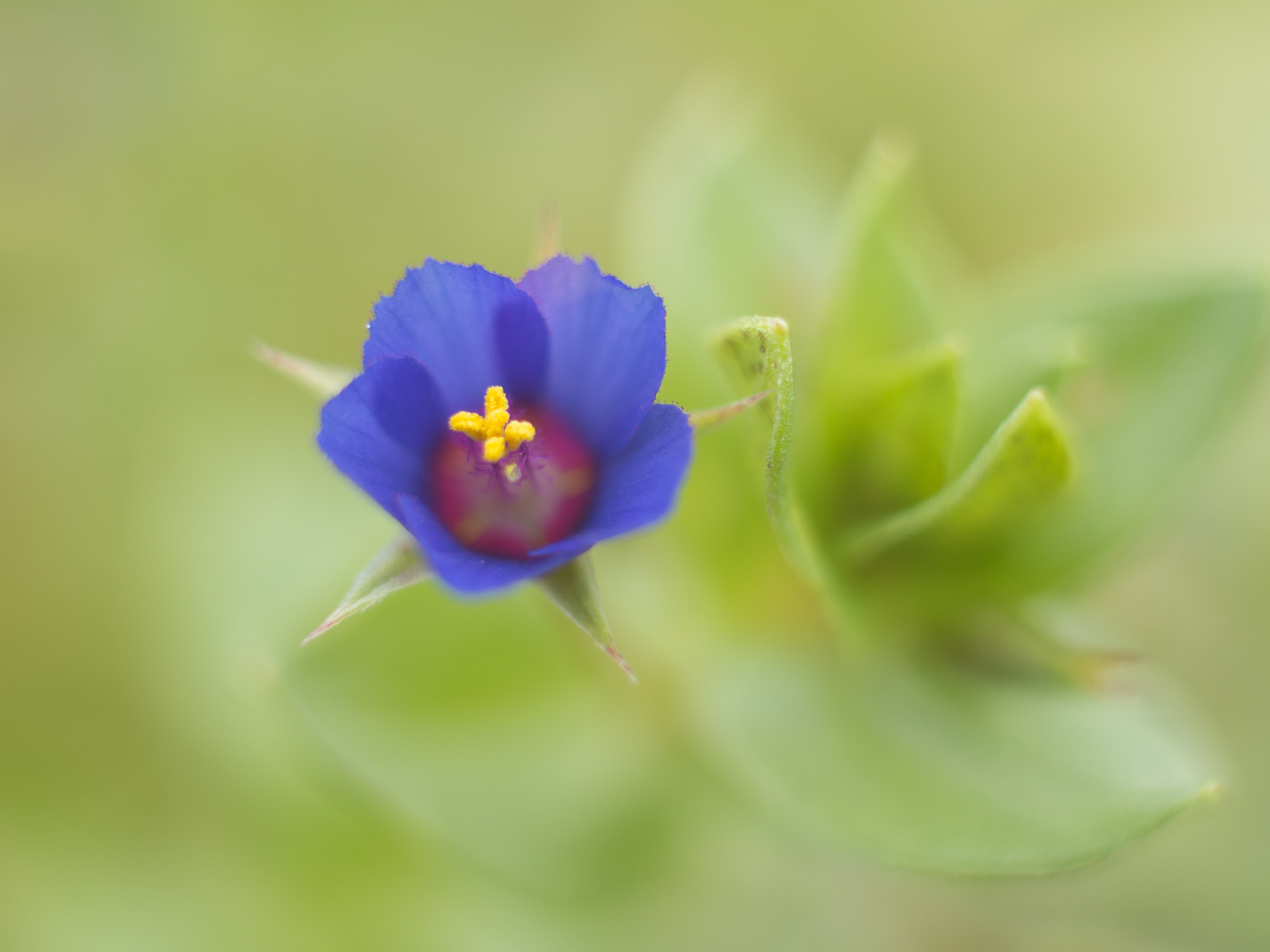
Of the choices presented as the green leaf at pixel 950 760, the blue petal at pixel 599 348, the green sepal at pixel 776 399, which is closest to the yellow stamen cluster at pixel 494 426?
the blue petal at pixel 599 348

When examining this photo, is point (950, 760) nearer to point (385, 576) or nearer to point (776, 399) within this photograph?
point (776, 399)

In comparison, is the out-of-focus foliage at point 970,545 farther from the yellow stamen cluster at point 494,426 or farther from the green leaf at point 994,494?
the yellow stamen cluster at point 494,426

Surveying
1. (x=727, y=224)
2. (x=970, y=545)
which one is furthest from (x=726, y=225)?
(x=970, y=545)

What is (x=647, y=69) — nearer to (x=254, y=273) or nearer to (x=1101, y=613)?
(x=254, y=273)

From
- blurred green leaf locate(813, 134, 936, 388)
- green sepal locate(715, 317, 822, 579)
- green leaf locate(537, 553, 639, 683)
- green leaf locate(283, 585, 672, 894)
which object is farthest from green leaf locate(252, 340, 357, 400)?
blurred green leaf locate(813, 134, 936, 388)

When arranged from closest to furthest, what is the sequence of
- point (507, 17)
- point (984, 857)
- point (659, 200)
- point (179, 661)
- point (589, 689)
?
point (984, 857), point (589, 689), point (659, 200), point (179, 661), point (507, 17)

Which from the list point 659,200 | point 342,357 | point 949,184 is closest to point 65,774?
point 342,357

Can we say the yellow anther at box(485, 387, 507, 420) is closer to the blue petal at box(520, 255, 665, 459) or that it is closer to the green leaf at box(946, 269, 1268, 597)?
the blue petal at box(520, 255, 665, 459)
